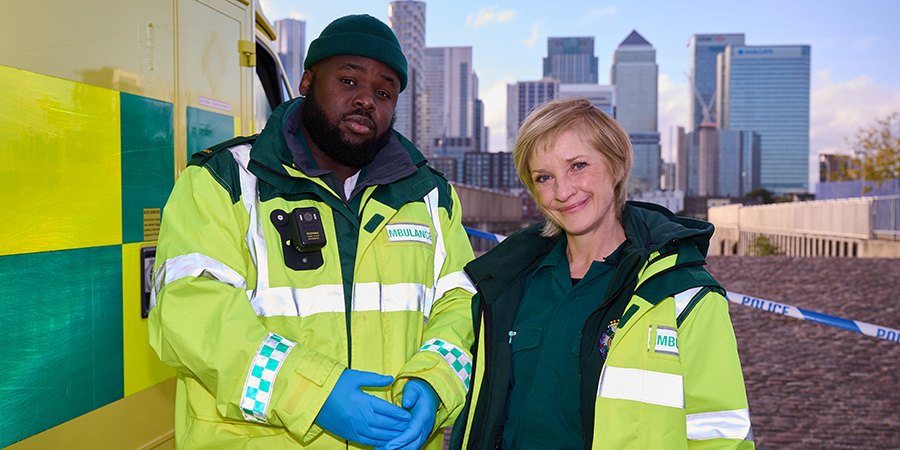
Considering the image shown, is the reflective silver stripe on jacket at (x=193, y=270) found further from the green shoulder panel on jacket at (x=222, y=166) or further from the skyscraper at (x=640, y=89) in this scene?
the skyscraper at (x=640, y=89)

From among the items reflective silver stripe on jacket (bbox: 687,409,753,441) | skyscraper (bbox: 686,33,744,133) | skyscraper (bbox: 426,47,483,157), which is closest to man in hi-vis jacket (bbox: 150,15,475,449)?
reflective silver stripe on jacket (bbox: 687,409,753,441)

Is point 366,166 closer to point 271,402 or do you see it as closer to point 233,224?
point 233,224

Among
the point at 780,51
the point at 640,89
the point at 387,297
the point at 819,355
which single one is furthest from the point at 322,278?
the point at 640,89

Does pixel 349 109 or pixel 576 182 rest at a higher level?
pixel 349 109

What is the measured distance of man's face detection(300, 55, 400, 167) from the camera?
2021 mm

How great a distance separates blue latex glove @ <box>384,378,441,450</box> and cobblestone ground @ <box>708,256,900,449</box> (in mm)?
4432

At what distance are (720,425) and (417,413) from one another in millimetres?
802

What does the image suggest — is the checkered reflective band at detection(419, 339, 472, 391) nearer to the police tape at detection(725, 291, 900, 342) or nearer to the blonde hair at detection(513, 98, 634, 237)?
the blonde hair at detection(513, 98, 634, 237)

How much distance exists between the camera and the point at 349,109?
2023 millimetres

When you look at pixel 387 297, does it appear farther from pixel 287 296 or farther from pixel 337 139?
pixel 337 139

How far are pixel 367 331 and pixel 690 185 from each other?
198 m

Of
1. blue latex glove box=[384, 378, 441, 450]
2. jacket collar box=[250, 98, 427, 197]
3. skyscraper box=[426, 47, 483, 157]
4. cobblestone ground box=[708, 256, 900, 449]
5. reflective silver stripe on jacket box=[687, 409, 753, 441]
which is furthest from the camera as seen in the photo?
skyscraper box=[426, 47, 483, 157]

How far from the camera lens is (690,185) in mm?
183875

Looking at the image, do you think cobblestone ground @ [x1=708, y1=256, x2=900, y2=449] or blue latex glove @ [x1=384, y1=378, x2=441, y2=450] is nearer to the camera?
blue latex glove @ [x1=384, y1=378, x2=441, y2=450]
